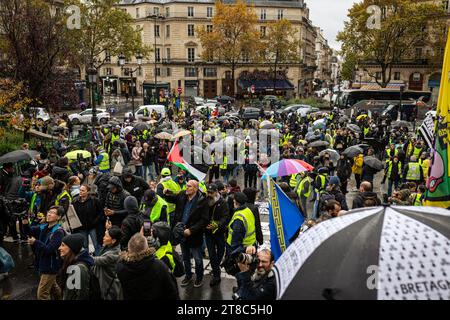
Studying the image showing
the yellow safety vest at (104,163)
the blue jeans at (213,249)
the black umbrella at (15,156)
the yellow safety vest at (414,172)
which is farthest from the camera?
the yellow safety vest at (104,163)

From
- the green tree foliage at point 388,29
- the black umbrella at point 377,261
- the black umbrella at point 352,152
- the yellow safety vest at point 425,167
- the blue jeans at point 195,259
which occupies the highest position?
the green tree foliage at point 388,29

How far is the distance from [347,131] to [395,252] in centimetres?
1551

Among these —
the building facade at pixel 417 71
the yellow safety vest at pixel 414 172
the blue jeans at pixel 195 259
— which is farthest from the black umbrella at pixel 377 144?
the building facade at pixel 417 71

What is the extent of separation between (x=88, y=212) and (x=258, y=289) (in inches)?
167

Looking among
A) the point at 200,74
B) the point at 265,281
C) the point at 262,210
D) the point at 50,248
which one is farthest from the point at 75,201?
the point at 200,74

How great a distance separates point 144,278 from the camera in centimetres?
425

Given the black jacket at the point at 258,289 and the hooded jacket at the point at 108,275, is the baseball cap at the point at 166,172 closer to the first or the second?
the hooded jacket at the point at 108,275

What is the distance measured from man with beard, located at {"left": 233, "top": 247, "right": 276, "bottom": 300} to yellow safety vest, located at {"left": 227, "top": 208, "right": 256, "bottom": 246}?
5.90ft

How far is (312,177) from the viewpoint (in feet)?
36.6

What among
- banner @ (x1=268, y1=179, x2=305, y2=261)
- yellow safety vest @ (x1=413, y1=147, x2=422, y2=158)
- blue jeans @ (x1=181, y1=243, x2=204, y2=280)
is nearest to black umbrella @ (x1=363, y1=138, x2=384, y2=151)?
yellow safety vest @ (x1=413, y1=147, x2=422, y2=158)

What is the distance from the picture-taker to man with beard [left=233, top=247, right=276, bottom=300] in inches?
162

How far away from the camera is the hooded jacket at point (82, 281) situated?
4460mm

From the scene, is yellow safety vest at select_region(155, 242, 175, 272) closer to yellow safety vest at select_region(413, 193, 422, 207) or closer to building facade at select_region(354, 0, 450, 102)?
yellow safety vest at select_region(413, 193, 422, 207)

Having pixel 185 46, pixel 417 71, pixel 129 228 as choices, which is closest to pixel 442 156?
pixel 129 228
